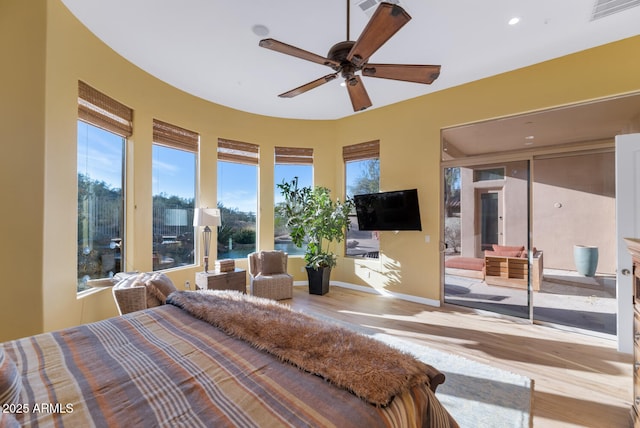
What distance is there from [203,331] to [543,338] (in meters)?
3.70

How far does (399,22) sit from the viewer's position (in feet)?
5.62

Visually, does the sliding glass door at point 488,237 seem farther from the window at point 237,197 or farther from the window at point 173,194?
the window at point 173,194

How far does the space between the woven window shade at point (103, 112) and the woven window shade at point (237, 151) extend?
4.92ft

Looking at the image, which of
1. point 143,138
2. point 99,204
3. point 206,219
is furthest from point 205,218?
point 143,138

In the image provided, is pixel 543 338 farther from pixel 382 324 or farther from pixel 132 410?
pixel 132 410

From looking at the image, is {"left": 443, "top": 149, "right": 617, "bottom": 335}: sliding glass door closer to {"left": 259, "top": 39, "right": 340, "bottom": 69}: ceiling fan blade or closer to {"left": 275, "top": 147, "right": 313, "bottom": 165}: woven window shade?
{"left": 275, "top": 147, "right": 313, "bottom": 165}: woven window shade

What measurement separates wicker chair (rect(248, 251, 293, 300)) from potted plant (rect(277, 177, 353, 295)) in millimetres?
478

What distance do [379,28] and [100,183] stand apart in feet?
11.8

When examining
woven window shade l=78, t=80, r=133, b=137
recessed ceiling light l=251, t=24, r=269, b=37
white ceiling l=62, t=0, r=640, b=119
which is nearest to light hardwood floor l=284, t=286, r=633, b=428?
white ceiling l=62, t=0, r=640, b=119

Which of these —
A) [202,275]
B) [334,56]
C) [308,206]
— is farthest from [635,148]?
[202,275]

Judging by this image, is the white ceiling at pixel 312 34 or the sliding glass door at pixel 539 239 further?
the sliding glass door at pixel 539 239

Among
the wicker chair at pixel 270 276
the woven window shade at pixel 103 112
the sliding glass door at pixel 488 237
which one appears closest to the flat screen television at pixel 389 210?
the sliding glass door at pixel 488 237

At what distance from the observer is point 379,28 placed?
1756 millimetres

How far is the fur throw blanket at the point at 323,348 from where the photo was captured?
1.13 meters
